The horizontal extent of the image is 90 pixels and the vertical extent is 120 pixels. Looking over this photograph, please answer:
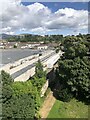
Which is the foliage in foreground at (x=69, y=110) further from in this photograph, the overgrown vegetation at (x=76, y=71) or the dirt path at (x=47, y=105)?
the overgrown vegetation at (x=76, y=71)

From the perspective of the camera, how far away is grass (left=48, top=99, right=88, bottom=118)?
69.1 ft

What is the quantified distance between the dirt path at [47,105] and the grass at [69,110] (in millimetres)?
318

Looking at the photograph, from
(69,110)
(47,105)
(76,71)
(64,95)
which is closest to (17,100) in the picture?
(47,105)

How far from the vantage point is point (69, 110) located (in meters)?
22.2

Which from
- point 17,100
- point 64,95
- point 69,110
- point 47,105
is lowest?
point 69,110

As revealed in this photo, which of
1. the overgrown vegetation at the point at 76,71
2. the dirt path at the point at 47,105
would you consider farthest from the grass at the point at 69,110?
the overgrown vegetation at the point at 76,71

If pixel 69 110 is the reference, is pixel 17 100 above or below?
above

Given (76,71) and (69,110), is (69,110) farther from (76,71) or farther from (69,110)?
(76,71)

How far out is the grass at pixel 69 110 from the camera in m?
21.0

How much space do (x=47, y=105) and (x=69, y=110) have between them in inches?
74.6

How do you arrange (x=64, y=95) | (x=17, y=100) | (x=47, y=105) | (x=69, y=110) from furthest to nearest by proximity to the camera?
(x=64, y=95), (x=47, y=105), (x=69, y=110), (x=17, y=100)

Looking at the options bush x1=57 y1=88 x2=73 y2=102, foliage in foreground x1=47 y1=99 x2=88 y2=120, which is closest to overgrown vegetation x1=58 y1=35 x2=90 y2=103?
bush x1=57 y1=88 x2=73 y2=102

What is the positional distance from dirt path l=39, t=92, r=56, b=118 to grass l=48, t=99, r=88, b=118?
0.32m

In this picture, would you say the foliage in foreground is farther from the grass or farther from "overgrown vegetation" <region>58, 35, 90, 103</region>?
"overgrown vegetation" <region>58, 35, 90, 103</region>
